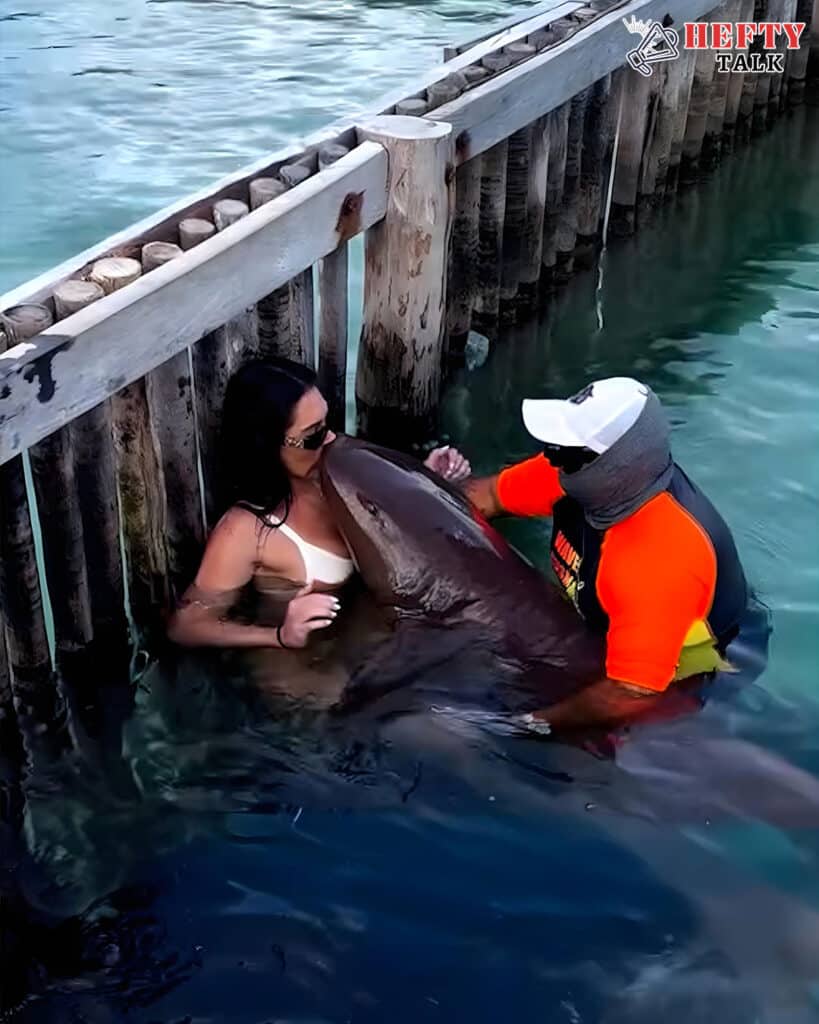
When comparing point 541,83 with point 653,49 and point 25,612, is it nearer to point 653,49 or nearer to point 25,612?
point 653,49

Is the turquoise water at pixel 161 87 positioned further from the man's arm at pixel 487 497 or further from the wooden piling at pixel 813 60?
the man's arm at pixel 487 497

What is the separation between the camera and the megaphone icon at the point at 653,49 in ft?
31.9

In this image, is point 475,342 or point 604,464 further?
point 475,342

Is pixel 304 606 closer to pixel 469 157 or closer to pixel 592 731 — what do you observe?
pixel 592 731

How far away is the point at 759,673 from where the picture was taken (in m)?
6.16

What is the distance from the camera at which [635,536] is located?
5305 mm

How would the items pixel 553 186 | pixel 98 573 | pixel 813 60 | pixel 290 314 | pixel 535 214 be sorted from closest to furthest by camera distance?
pixel 98 573 → pixel 290 314 → pixel 535 214 → pixel 553 186 → pixel 813 60

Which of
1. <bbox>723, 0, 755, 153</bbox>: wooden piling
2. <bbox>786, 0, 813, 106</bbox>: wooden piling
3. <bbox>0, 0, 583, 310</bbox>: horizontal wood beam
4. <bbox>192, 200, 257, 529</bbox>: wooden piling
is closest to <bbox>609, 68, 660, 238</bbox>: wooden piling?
<bbox>723, 0, 755, 153</bbox>: wooden piling

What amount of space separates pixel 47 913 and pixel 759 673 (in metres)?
3.26

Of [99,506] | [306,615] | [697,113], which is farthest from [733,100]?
[99,506]

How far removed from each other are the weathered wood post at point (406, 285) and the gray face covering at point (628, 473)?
7.31 feet

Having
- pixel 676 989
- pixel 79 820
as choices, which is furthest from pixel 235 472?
pixel 676 989

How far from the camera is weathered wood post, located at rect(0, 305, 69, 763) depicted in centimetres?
514

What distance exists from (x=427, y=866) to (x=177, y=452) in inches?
84.1
